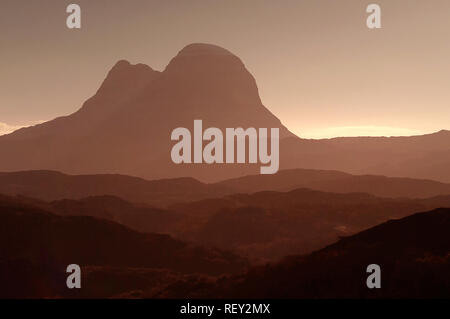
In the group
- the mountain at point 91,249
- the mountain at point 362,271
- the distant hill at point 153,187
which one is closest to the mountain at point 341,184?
the distant hill at point 153,187

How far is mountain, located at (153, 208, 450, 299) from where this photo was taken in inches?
1224

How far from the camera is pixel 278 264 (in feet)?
137

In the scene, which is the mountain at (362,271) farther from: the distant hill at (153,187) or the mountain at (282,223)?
the distant hill at (153,187)

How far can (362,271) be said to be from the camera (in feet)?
111

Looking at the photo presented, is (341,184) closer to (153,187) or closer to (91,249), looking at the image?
(153,187)

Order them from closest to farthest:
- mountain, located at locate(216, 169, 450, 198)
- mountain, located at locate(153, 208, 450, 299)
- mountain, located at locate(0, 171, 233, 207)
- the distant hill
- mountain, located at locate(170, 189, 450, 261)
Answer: mountain, located at locate(153, 208, 450, 299) → mountain, located at locate(170, 189, 450, 261) → mountain, located at locate(0, 171, 233, 207) → the distant hill → mountain, located at locate(216, 169, 450, 198)

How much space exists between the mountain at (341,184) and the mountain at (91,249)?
94.6m

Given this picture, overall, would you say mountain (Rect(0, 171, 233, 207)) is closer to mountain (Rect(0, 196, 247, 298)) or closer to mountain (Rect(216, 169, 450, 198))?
mountain (Rect(216, 169, 450, 198))

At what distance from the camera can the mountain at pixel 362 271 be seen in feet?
102

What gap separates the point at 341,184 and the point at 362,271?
130 meters

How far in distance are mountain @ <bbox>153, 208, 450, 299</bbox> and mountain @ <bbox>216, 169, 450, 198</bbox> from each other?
10913 centimetres

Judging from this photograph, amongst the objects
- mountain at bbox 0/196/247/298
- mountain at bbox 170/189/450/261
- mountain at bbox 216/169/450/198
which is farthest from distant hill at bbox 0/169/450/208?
mountain at bbox 0/196/247/298

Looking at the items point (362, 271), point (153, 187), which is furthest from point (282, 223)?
point (153, 187)
